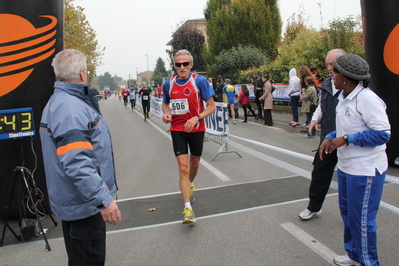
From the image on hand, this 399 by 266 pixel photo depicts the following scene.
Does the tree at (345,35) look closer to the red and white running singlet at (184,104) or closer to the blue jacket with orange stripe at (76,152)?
the red and white running singlet at (184,104)

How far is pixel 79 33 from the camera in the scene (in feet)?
104

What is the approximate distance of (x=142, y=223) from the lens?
436 cm

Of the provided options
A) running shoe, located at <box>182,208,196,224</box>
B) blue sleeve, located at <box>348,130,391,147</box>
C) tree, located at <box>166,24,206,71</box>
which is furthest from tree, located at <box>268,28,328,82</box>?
tree, located at <box>166,24,206,71</box>

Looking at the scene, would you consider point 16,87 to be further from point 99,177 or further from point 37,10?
point 99,177

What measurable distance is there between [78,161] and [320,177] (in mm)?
2920

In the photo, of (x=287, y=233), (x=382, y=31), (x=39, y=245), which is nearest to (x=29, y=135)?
(x=39, y=245)

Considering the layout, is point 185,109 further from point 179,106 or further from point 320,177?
point 320,177

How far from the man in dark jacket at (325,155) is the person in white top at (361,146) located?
3.17 ft

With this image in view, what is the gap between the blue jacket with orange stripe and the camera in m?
2.06

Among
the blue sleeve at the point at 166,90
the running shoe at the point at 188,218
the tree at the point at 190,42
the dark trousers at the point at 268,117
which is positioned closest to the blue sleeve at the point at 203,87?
the blue sleeve at the point at 166,90

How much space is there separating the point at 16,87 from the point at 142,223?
2.28 m

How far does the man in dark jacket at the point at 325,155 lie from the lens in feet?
12.5

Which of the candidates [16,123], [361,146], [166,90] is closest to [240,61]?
[166,90]

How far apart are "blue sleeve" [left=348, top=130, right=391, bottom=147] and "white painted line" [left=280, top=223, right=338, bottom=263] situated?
1275 mm
